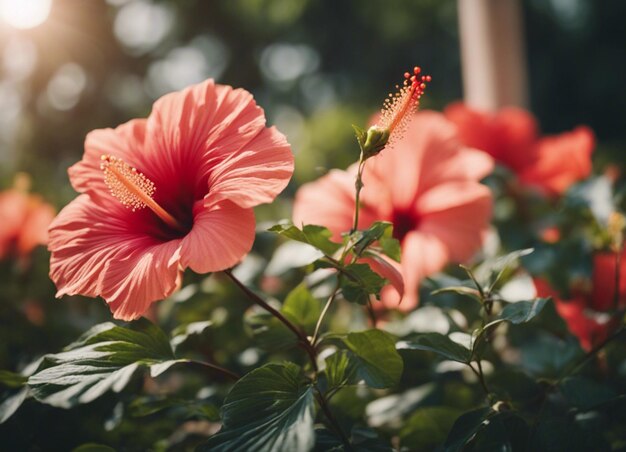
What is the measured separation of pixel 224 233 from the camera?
0.68 metres

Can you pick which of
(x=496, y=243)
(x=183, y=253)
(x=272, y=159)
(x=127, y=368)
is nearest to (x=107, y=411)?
(x=127, y=368)

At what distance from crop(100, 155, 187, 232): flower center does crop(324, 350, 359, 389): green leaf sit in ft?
1.04

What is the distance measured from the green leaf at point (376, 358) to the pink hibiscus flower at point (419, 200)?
0.98 ft

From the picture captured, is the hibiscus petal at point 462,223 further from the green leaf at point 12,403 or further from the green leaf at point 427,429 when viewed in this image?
the green leaf at point 12,403

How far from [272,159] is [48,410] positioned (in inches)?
19.7

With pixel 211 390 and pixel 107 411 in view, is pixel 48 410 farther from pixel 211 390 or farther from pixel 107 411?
pixel 211 390

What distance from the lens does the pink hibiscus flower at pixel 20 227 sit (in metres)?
1.39

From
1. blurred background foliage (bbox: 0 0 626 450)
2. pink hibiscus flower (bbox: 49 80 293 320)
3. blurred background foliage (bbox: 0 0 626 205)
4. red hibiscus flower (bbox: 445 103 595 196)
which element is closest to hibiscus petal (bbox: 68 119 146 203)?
pink hibiscus flower (bbox: 49 80 293 320)

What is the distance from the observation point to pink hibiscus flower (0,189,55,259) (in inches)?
54.6

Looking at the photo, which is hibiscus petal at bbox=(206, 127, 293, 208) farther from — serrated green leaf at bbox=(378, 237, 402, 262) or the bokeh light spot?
the bokeh light spot

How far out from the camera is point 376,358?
69cm

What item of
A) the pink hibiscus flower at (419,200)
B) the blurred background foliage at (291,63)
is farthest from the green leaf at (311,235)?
the blurred background foliage at (291,63)

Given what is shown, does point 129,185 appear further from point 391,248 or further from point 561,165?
point 561,165

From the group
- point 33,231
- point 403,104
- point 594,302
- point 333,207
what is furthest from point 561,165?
point 33,231
